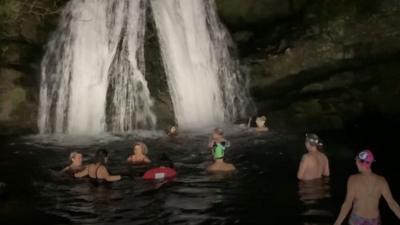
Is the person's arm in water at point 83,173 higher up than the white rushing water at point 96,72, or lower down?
lower down

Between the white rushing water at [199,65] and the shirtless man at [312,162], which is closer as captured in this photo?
the shirtless man at [312,162]

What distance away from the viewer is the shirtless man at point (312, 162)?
12.8m

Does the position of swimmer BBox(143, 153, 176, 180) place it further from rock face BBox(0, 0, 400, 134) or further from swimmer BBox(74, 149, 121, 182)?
rock face BBox(0, 0, 400, 134)

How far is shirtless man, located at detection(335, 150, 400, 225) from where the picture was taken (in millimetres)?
8312

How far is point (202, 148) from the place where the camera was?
1723 cm

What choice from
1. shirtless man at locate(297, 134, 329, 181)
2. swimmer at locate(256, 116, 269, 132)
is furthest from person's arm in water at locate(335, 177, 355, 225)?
swimmer at locate(256, 116, 269, 132)

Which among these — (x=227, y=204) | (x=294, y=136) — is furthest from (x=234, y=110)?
(x=227, y=204)

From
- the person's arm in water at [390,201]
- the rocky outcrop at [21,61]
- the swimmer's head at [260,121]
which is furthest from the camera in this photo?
the rocky outcrop at [21,61]

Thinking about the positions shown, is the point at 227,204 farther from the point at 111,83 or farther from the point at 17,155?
the point at 111,83

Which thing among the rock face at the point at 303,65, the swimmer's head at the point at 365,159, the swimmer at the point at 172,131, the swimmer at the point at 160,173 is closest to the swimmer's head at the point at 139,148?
the swimmer at the point at 160,173

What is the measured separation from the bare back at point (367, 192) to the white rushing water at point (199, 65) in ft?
43.0

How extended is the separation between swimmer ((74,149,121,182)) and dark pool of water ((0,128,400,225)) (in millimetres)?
241

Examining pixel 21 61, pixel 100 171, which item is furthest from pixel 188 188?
pixel 21 61

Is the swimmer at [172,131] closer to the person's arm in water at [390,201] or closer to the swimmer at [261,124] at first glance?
the swimmer at [261,124]
